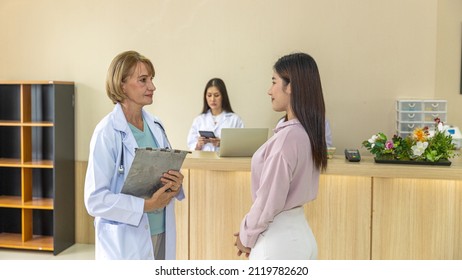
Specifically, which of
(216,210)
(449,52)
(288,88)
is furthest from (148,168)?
(449,52)

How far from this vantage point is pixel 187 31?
17.3 ft

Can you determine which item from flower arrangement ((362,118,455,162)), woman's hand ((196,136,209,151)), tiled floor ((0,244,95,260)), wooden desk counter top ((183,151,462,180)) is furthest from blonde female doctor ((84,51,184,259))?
tiled floor ((0,244,95,260))

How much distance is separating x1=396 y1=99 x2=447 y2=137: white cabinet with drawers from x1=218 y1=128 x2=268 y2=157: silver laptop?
163cm

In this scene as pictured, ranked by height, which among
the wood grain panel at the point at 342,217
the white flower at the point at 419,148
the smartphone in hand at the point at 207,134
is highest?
the smartphone in hand at the point at 207,134

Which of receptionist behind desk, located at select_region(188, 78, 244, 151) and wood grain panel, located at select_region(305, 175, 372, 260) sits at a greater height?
receptionist behind desk, located at select_region(188, 78, 244, 151)

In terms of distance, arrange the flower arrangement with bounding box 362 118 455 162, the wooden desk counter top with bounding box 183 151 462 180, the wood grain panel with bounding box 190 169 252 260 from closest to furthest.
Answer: the wooden desk counter top with bounding box 183 151 462 180 < the flower arrangement with bounding box 362 118 455 162 < the wood grain panel with bounding box 190 169 252 260

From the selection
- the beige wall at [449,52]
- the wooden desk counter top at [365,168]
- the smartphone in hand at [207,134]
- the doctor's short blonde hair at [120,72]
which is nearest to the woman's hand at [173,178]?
the doctor's short blonde hair at [120,72]

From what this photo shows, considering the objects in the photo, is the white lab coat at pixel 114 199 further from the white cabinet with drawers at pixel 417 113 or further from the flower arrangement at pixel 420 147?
the white cabinet with drawers at pixel 417 113

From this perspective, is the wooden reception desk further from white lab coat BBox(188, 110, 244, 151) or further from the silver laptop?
white lab coat BBox(188, 110, 244, 151)

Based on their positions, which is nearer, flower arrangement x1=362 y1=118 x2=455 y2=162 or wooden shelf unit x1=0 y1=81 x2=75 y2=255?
flower arrangement x1=362 y1=118 x2=455 y2=162

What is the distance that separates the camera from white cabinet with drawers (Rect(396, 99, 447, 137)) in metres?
4.61

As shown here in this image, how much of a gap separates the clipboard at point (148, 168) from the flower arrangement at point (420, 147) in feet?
5.74

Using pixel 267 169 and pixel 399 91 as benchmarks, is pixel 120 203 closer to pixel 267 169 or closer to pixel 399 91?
pixel 267 169

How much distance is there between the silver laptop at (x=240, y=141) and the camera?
3627 mm
